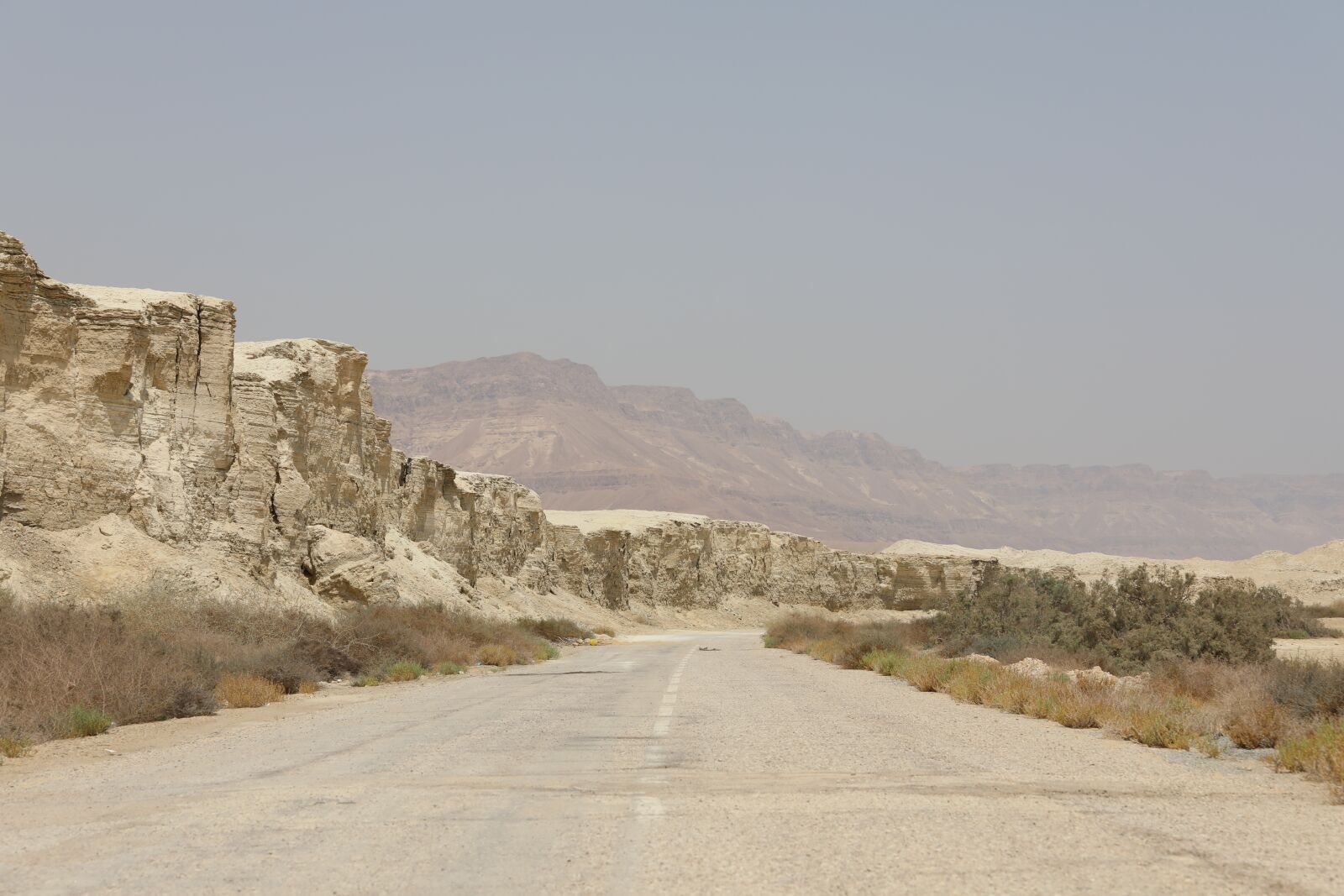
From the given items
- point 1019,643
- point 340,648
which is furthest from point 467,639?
point 1019,643

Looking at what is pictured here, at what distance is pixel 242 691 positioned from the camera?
51.4ft

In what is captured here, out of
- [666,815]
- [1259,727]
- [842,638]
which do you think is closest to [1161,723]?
[1259,727]

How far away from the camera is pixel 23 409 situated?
24.6 meters

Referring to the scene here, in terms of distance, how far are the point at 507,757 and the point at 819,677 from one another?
1226 centimetres

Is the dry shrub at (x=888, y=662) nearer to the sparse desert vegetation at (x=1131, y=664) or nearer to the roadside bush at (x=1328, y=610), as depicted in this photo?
the sparse desert vegetation at (x=1131, y=664)

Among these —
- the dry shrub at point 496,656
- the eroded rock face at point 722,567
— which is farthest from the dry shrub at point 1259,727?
the eroded rock face at point 722,567

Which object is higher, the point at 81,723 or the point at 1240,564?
the point at 1240,564

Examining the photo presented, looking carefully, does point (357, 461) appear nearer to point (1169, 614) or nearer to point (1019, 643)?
point (1019, 643)

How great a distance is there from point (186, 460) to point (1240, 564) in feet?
290

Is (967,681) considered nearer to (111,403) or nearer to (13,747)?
(13,747)

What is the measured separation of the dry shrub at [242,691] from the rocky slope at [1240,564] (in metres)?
66.9

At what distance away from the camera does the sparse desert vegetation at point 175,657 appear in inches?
490

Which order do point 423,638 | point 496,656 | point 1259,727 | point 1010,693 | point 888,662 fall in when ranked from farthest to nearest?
point 496,656, point 423,638, point 888,662, point 1010,693, point 1259,727

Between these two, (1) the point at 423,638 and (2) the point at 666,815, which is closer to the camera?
(2) the point at 666,815
